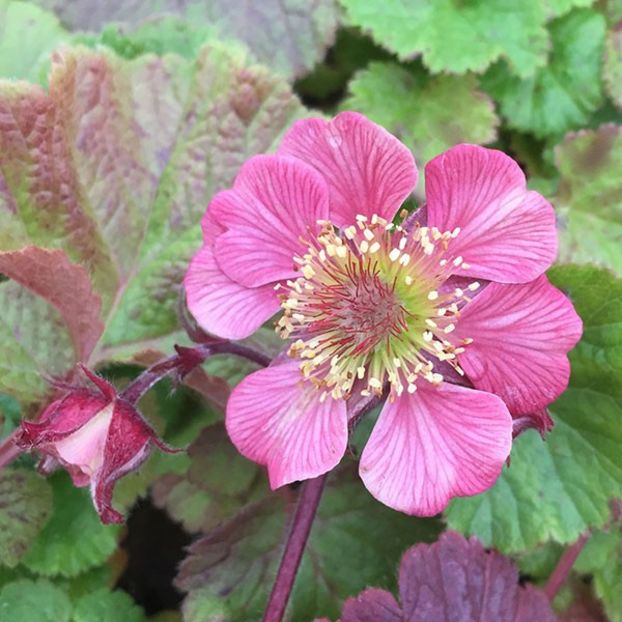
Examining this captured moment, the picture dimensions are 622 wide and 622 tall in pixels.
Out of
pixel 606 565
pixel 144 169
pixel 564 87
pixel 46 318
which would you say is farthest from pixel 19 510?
pixel 564 87

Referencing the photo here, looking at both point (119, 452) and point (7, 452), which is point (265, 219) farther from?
point (7, 452)

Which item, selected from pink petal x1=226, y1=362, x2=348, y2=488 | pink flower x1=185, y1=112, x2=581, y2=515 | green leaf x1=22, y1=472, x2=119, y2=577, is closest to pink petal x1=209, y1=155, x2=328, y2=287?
pink flower x1=185, y1=112, x2=581, y2=515

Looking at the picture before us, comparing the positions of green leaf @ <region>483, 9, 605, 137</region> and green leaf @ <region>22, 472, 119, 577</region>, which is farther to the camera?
green leaf @ <region>483, 9, 605, 137</region>

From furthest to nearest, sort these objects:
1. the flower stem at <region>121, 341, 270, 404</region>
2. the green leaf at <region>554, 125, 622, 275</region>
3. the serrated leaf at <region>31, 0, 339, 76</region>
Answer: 1. the serrated leaf at <region>31, 0, 339, 76</region>
2. the green leaf at <region>554, 125, 622, 275</region>
3. the flower stem at <region>121, 341, 270, 404</region>

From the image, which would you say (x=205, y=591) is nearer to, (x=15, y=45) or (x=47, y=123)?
(x=47, y=123)

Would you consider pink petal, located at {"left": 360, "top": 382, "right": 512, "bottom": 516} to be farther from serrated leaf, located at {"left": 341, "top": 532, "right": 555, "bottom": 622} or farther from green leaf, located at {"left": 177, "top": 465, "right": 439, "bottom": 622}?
green leaf, located at {"left": 177, "top": 465, "right": 439, "bottom": 622}

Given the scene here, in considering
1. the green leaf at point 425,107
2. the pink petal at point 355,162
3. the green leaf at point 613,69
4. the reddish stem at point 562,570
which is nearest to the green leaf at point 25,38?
the green leaf at point 425,107
